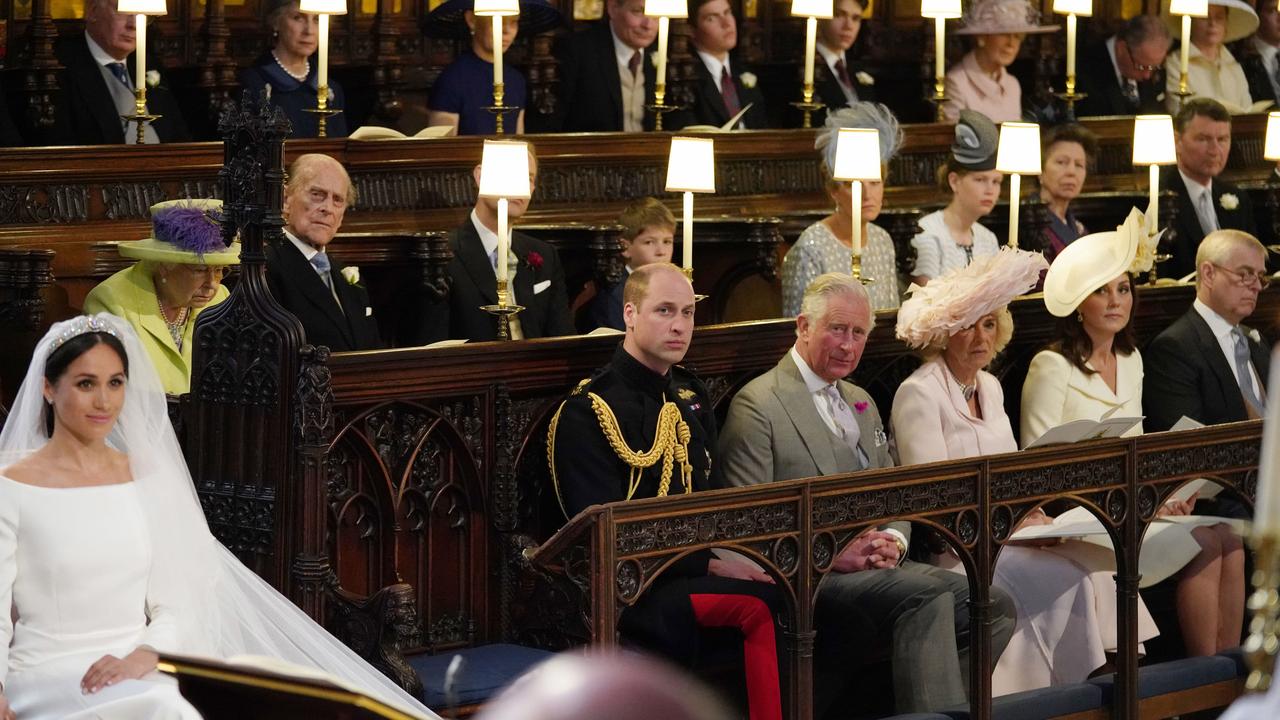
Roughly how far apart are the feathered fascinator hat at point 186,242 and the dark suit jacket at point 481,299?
835 millimetres

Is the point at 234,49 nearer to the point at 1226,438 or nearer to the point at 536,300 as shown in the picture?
the point at 536,300

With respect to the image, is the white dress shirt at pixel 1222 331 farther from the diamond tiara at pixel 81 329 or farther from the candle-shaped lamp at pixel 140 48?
the diamond tiara at pixel 81 329

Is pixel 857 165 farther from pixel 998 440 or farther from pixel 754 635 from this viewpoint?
pixel 754 635

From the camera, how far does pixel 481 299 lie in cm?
618

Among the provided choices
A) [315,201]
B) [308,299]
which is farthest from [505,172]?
[308,299]

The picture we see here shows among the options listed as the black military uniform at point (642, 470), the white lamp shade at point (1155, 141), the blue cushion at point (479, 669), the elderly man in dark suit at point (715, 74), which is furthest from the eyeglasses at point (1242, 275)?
the elderly man in dark suit at point (715, 74)

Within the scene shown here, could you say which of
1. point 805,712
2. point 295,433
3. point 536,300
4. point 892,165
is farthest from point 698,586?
point 892,165

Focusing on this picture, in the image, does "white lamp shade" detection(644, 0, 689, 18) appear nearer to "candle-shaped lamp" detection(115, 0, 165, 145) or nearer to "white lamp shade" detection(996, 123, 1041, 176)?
"white lamp shade" detection(996, 123, 1041, 176)

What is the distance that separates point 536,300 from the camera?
6246 mm

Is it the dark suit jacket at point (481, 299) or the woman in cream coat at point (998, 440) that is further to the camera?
the dark suit jacket at point (481, 299)

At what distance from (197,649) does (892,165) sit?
5.07 meters

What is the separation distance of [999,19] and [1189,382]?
3.49 meters

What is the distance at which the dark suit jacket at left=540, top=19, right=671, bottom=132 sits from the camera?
8.39 metres

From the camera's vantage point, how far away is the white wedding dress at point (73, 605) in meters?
3.99
